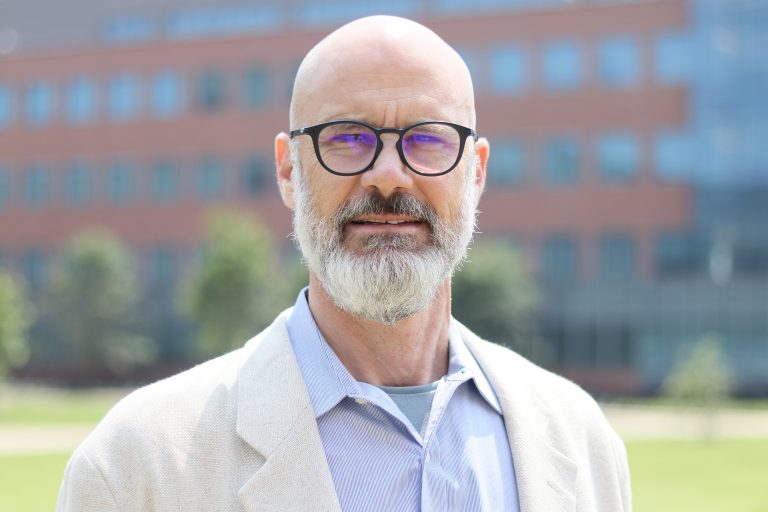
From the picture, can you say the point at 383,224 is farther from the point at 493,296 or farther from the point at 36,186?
the point at 36,186

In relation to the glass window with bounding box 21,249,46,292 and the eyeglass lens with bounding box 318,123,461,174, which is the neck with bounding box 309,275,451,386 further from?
the glass window with bounding box 21,249,46,292

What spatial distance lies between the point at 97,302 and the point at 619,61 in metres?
26.0

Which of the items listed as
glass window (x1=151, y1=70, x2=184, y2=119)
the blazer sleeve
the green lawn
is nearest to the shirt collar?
the blazer sleeve

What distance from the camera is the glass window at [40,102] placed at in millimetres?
57781

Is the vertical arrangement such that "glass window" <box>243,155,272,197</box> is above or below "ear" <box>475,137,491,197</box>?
below

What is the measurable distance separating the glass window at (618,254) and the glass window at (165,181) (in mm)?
21538

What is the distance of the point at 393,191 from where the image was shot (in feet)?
9.23

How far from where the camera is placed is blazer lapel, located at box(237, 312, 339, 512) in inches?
103

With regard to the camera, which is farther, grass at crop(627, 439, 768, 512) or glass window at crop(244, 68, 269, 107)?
glass window at crop(244, 68, 269, 107)

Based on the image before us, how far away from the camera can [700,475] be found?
19.4m

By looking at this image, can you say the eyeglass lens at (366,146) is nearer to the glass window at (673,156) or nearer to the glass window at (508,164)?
the glass window at (673,156)

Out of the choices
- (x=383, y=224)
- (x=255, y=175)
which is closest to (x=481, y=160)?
(x=383, y=224)

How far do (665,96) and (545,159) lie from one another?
19.3ft

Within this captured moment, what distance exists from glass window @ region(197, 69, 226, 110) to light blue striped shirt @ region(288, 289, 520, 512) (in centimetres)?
5300
